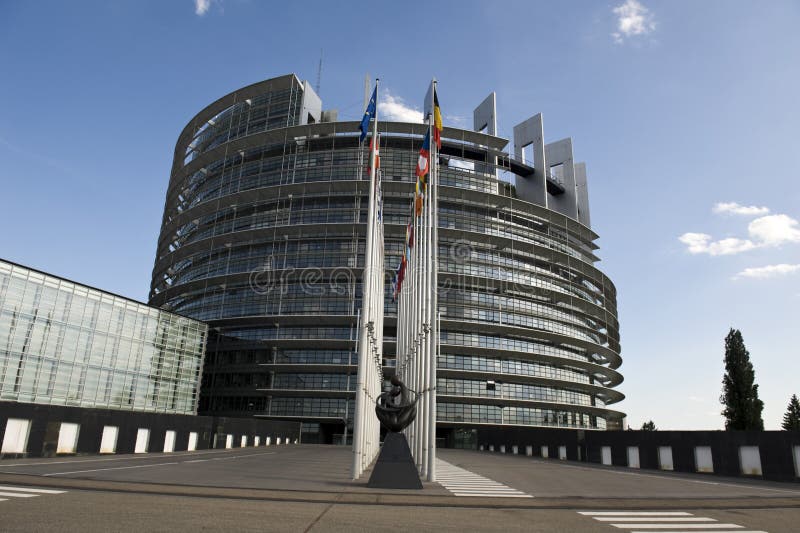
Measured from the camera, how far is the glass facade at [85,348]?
35062 millimetres

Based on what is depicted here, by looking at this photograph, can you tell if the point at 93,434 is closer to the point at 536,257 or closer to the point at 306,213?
the point at 306,213

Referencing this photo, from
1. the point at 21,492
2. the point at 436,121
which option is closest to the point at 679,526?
the point at 21,492

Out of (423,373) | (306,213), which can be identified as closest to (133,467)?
(423,373)

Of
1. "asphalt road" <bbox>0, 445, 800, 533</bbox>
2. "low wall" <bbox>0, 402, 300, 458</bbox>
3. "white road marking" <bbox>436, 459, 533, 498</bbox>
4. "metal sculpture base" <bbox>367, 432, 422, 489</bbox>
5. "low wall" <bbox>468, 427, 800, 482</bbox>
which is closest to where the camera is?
"asphalt road" <bbox>0, 445, 800, 533</bbox>

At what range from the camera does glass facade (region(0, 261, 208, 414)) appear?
3506 cm

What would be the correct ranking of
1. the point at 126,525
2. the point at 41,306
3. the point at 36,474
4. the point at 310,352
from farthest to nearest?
the point at 310,352, the point at 41,306, the point at 36,474, the point at 126,525

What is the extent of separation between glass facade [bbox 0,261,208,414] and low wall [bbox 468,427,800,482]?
3727 centimetres

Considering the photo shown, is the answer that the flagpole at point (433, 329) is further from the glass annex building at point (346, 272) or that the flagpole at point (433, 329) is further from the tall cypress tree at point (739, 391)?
the tall cypress tree at point (739, 391)

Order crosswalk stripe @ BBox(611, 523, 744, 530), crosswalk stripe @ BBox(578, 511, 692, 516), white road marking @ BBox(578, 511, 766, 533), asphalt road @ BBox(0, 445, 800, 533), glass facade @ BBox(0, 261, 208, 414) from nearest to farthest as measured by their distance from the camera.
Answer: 1. asphalt road @ BBox(0, 445, 800, 533)
2. white road marking @ BBox(578, 511, 766, 533)
3. crosswalk stripe @ BBox(611, 523, 744, 530)
4. crosswalk stripe @ BBox(578, 511, 692, 516)
5. glass facade @ BBox(0, 261, 208, 414)

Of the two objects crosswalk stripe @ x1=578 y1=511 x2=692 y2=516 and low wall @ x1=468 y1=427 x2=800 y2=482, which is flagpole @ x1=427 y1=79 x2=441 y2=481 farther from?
low wall @ x1=468 y1=427 x2=800 y2=482

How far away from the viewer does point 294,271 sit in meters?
67.6

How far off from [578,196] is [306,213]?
153 ft

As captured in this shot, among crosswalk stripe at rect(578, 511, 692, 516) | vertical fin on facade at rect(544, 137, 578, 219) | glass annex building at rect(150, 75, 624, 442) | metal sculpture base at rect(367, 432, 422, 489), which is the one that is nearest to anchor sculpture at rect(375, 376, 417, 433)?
metal sculpture base at rect(367, 432, 422, 489)

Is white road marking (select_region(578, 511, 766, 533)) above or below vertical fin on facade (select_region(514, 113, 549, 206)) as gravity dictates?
below
